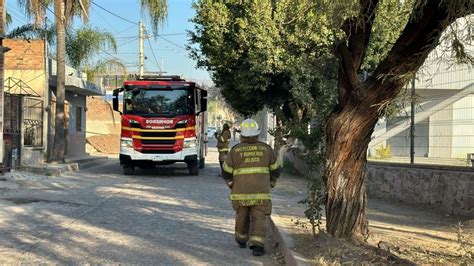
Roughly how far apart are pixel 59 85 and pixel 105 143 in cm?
1980

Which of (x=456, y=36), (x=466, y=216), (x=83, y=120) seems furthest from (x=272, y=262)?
(x=83, y=120)

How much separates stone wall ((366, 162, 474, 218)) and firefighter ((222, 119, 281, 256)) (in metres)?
4.45

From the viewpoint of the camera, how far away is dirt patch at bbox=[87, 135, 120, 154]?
131 ft

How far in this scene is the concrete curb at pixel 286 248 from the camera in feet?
20.3

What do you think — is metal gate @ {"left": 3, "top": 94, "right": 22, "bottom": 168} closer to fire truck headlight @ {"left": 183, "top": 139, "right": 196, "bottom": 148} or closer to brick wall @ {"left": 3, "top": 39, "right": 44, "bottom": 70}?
brick wall @ {"left": 3, "top": 39, "right": 44, "bottom": 70}

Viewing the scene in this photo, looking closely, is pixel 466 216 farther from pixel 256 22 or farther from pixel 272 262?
pixel 256 22

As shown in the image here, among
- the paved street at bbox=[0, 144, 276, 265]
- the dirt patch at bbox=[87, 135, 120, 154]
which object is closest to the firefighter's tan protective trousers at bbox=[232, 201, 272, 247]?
the paved street at bbox=[0, 144, 276, 265]

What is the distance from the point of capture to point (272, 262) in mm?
7113

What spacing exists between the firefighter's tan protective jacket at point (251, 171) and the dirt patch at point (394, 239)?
84 cm

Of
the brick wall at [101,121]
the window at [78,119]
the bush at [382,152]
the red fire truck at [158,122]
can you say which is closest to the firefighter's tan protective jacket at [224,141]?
the red fire truck at [158,122]

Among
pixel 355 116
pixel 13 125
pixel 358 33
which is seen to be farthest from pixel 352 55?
pixel 13 125

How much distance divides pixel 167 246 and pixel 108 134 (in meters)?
34.9

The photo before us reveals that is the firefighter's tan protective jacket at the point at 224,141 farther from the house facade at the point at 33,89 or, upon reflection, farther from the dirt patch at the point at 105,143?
the dirt patch at the point at 105,143

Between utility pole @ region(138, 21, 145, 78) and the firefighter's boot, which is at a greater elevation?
utility pole @ region(138, 21, 145, 78)
